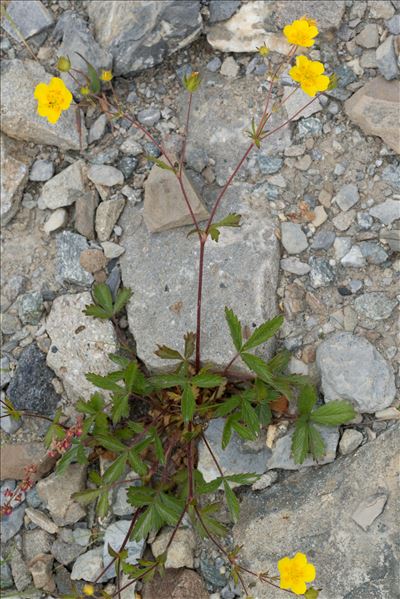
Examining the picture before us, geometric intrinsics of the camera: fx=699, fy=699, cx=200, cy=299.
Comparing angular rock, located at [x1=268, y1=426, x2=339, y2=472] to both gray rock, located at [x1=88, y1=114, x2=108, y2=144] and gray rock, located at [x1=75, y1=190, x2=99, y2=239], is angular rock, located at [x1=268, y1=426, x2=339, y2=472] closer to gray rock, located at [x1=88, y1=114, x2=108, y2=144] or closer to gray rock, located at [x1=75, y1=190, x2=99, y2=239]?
gray rock, located at [x1=75, y1=190, x2=99, y2=239]

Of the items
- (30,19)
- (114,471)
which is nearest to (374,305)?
(114,471)

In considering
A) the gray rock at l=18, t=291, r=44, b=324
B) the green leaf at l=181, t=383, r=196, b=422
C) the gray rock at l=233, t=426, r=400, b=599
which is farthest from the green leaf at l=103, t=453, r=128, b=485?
the gray rock at l=18, t=291, r=44, b=324

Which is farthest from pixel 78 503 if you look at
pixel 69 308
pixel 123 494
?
pixel 69 308

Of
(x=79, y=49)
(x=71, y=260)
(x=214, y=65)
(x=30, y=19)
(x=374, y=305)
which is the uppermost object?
(x=30, y=19)

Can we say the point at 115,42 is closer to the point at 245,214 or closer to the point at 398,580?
the point at 245,214

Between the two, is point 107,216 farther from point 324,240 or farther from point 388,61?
point 388,61

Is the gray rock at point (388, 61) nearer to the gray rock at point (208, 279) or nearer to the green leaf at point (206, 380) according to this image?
the gray rock at point (208, 279)

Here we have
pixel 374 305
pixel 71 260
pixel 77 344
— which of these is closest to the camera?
pixel 374 305
